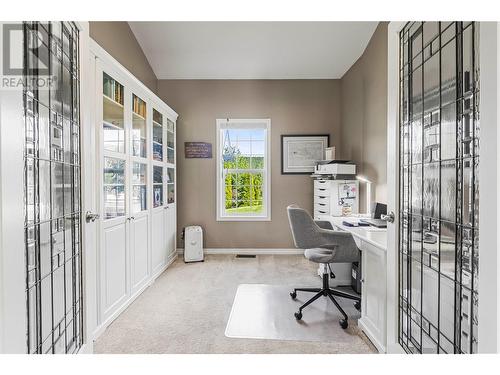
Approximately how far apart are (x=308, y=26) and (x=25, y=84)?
3.22 metres

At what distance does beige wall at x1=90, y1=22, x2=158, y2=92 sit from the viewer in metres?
2.67

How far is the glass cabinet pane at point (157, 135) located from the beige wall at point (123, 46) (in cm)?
60

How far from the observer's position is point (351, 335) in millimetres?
2094

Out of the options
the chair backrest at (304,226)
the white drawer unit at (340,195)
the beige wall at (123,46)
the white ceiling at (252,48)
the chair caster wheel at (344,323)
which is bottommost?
the chair caster wheel at (344,323)

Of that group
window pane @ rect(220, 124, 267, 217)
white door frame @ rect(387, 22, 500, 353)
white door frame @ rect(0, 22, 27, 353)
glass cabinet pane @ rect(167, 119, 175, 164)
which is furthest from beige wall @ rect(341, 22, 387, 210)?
white door frame @ rect(0, 22, 27, 353)

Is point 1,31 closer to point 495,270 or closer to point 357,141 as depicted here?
point 495,270

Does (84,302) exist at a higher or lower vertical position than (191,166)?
lower

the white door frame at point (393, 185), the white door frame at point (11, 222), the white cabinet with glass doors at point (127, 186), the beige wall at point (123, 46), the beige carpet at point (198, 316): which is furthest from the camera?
the beige wall at point (123, 46)

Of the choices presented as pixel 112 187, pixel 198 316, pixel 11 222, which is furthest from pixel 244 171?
pixel 11 222

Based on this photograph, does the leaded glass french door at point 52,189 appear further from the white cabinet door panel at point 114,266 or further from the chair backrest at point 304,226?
the chair backrest at point 304,226

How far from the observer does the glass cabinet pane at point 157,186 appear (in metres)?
3.35

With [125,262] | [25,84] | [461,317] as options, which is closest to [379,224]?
[461,317]

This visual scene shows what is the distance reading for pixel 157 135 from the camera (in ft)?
11.4

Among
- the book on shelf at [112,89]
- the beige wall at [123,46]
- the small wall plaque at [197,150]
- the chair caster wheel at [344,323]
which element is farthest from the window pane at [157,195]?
the chair caster wheel at [344,323]
